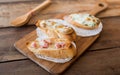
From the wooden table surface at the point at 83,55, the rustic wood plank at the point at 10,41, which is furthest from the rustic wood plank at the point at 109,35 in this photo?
the rustic wood plank at the point at 10,41

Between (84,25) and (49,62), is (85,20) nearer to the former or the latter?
(84,25)

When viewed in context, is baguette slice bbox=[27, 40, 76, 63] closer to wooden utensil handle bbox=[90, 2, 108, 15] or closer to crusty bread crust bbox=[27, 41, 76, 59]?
crusty bread crust bbox=[27, 41, 76, 59]

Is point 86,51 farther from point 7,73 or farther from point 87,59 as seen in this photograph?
point 7,73

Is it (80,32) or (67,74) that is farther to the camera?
(80,32)

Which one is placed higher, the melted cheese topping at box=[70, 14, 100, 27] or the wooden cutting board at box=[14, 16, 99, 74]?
the melted cheese topping at box=[70, 14, 100, 27]

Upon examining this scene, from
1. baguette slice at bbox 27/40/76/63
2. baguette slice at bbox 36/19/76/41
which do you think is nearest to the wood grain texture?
baguette slice at bbox 36/19/76/41

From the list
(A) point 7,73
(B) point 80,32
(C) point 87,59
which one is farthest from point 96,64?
(A) point 7,73
